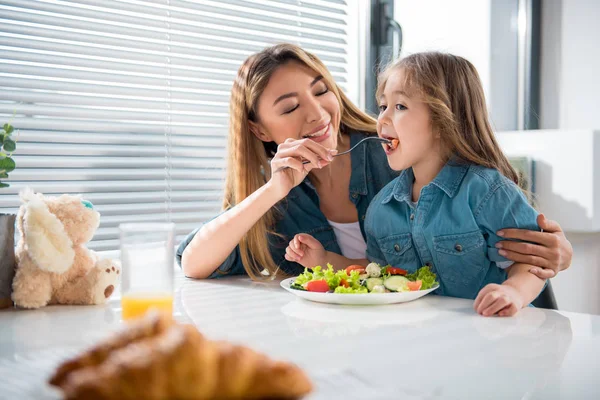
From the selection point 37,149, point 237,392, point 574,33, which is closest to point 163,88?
point 37,149

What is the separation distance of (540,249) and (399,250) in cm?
36

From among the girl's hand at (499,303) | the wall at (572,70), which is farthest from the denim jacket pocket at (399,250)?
the wall at (572,70)

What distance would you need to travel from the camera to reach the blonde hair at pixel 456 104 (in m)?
1.54

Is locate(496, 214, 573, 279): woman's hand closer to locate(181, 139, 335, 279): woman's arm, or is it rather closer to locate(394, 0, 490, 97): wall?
locate(181, 139, 335, 279): woman's arm

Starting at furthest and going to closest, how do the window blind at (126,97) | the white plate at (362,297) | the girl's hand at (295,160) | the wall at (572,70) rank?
1. the wall at (572,70)
2. the window blind at (126,97)
3. the girl's hand at (295,160)
4. the white plate at (362,297)

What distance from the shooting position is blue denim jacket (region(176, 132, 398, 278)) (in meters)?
1.82

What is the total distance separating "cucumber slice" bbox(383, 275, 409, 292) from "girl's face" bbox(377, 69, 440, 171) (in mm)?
399

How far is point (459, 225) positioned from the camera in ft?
4.69

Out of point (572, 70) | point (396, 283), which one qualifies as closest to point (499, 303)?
point (396, 283)

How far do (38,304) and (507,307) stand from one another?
86cm

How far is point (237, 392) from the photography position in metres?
0.47

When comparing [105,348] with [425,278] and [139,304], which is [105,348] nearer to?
[139,304]

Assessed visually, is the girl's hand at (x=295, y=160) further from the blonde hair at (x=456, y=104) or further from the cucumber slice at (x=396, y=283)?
→ the cucumber slice at (x=396, y=283)

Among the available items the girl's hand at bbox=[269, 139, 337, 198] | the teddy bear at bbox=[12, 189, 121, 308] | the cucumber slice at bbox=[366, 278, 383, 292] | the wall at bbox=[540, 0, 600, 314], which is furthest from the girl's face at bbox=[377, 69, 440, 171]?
the wall at bbox=[540, 0, 600, 314]
